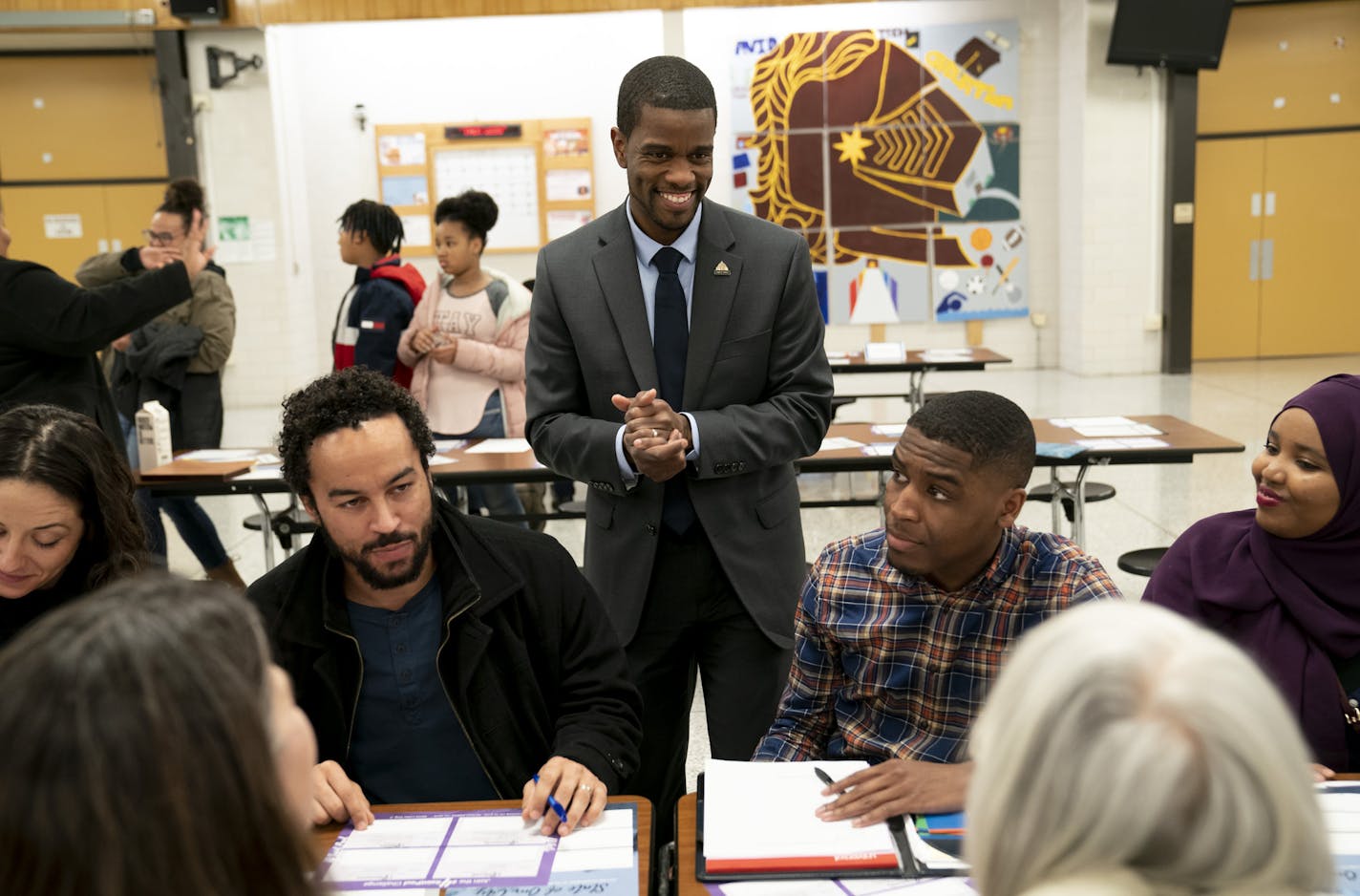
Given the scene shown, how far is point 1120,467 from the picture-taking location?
22.9 feet

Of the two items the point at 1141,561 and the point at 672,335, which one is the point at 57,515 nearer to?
the point at 672,335

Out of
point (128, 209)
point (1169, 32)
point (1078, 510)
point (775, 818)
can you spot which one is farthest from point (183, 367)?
point (1169, 32)

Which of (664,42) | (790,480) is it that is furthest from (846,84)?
(790,480)

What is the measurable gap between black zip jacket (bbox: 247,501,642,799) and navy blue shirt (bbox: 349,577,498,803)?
0.02 metres

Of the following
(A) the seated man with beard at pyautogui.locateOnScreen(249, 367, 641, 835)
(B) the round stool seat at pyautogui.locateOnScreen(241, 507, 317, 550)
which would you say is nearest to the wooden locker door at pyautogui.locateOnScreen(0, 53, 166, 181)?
(B) the round stool seat at pyautogui.locateOnScreen(241, 507, 317, 550)

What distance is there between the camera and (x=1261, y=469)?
6.73ft

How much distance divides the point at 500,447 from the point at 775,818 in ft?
10.5

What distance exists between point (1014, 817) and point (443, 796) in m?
1.25

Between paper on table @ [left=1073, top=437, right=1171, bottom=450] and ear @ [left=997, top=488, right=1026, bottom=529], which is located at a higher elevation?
ear @ [left=997, top=488, right=1026, bottom=529]

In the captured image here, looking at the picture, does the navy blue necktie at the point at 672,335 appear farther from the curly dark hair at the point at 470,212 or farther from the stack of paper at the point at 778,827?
the curly dark hair at the point at 470,212

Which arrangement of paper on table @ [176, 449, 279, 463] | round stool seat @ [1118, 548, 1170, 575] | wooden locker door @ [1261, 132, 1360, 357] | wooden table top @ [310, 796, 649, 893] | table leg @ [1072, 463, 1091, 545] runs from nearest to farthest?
wooden table top @ [310, 796, 649, 893] < table leg @ [1072, 463, 1091, 545] < round stool seat @ [1118, 548, 1170, 575] < paper on table @ [176, 449, 279, 463] < wooden locker door @ [1261, 132, 1360, 357]

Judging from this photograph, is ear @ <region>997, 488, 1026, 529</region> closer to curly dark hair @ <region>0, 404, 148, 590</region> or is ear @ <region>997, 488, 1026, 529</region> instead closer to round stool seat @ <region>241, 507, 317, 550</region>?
curly dark hair @ <region>0, 404, 148, 590</region>

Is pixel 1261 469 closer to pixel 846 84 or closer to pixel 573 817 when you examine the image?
pixel 573 817

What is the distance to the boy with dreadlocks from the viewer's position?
4844 mm
